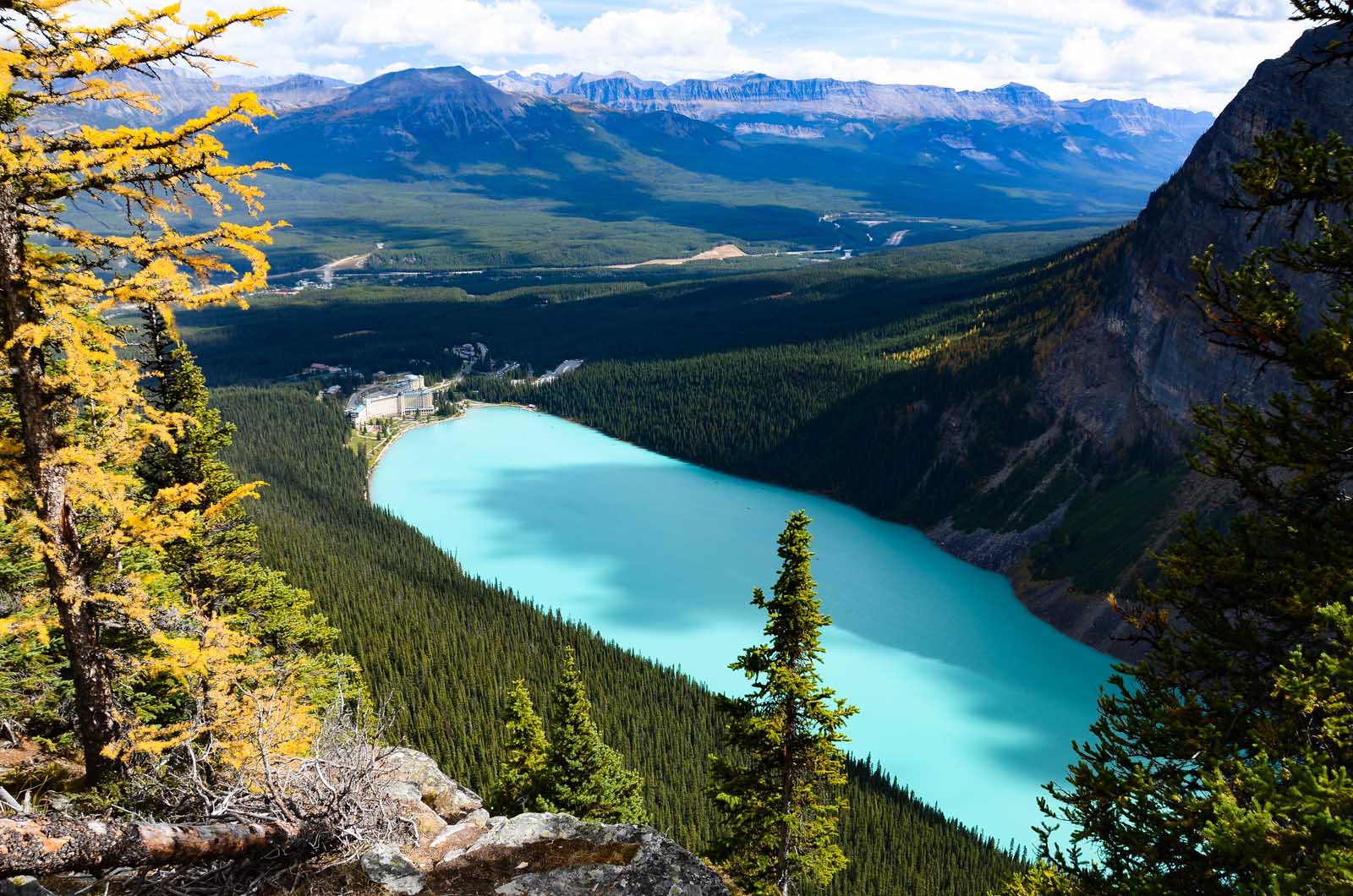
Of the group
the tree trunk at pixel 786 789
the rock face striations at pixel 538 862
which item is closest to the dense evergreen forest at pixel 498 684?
the tree trunk at pixel 786 789

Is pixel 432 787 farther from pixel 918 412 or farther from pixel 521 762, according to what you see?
pixel 918 412

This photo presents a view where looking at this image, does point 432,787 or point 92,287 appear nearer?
point 92,287

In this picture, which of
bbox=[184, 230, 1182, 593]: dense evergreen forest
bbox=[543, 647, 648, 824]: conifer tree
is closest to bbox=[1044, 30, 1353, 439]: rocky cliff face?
bbox=[184, 230, 1182, 593]: dense evergreen forest

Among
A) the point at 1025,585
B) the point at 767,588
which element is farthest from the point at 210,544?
the point at 1025,585

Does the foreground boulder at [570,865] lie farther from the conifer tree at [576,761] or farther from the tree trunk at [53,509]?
the conifer tree at [576,761]

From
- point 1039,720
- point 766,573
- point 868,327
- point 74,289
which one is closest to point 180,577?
point 74,289

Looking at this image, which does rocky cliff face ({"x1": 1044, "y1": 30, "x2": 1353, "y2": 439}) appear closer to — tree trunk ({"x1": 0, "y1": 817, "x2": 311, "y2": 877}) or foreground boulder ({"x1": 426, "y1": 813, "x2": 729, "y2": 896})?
foreground boulder ({"x1": 426, "y1": 813, "x2": 729, "y2": 896})

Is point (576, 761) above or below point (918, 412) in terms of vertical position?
below
